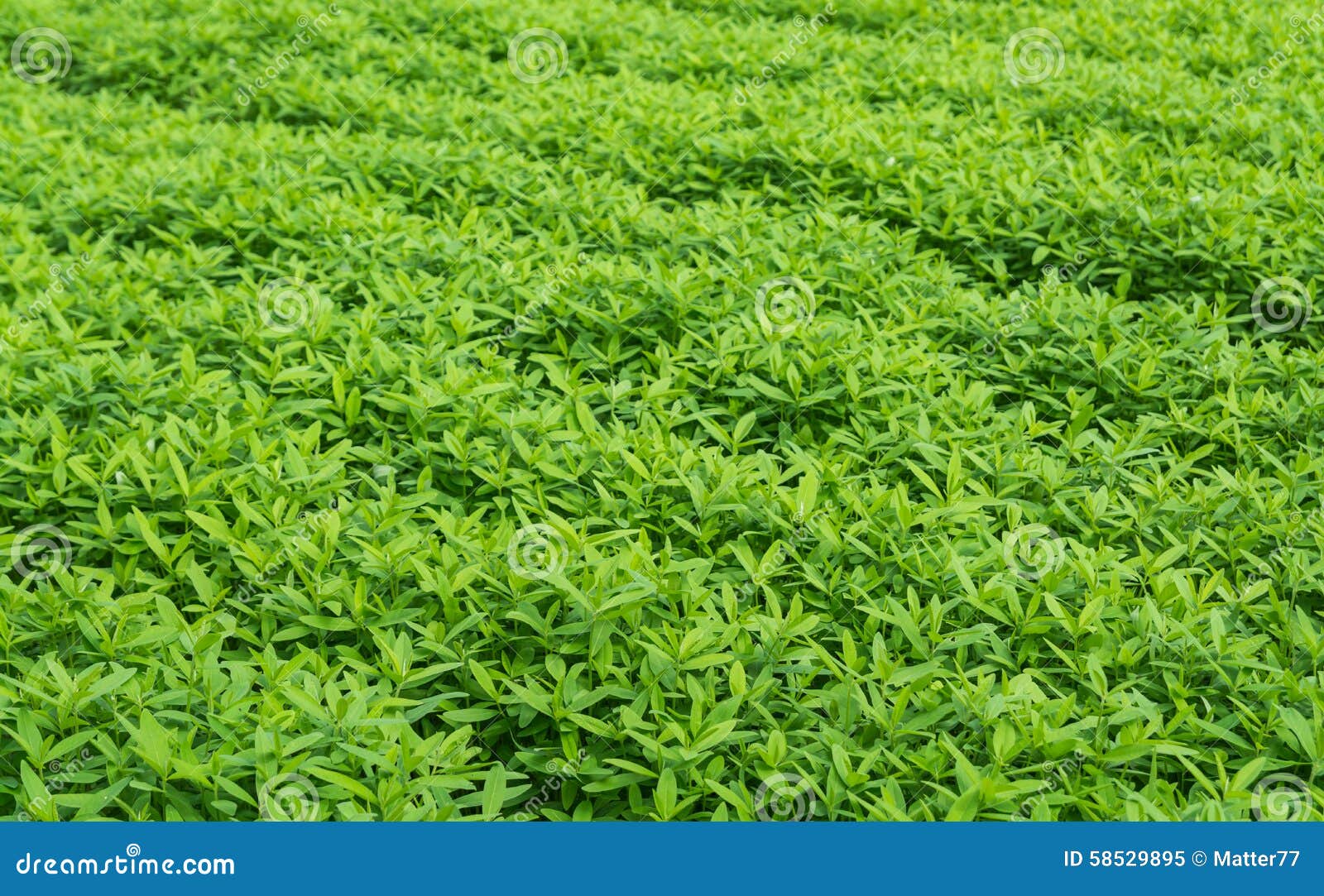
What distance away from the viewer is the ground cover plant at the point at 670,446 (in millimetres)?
2398

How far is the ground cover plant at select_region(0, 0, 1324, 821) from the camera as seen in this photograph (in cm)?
240

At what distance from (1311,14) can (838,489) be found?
5678 millimetres

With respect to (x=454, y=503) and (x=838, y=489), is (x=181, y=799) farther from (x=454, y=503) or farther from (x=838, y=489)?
(x=838, y=489)

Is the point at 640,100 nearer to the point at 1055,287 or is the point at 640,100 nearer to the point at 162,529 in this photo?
the point at 1055,287

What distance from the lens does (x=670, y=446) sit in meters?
3.33

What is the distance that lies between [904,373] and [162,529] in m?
2.23

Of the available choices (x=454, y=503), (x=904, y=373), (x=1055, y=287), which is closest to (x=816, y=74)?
(x=1055, y=287)

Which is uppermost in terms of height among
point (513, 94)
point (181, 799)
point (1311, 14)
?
point (1311, 14)

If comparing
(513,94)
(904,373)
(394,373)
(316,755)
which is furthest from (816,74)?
(316,755)

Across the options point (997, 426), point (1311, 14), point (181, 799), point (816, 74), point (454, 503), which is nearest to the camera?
point (181, 799)

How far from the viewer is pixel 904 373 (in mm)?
3676

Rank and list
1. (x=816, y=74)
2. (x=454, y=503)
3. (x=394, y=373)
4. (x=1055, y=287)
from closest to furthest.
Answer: (x=454, y=503)
(x=394, y=373)
(x=1055, y=287)
(x=816, y=74)

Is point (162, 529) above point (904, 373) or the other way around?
the other way around

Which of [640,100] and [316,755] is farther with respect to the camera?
[640,100]
